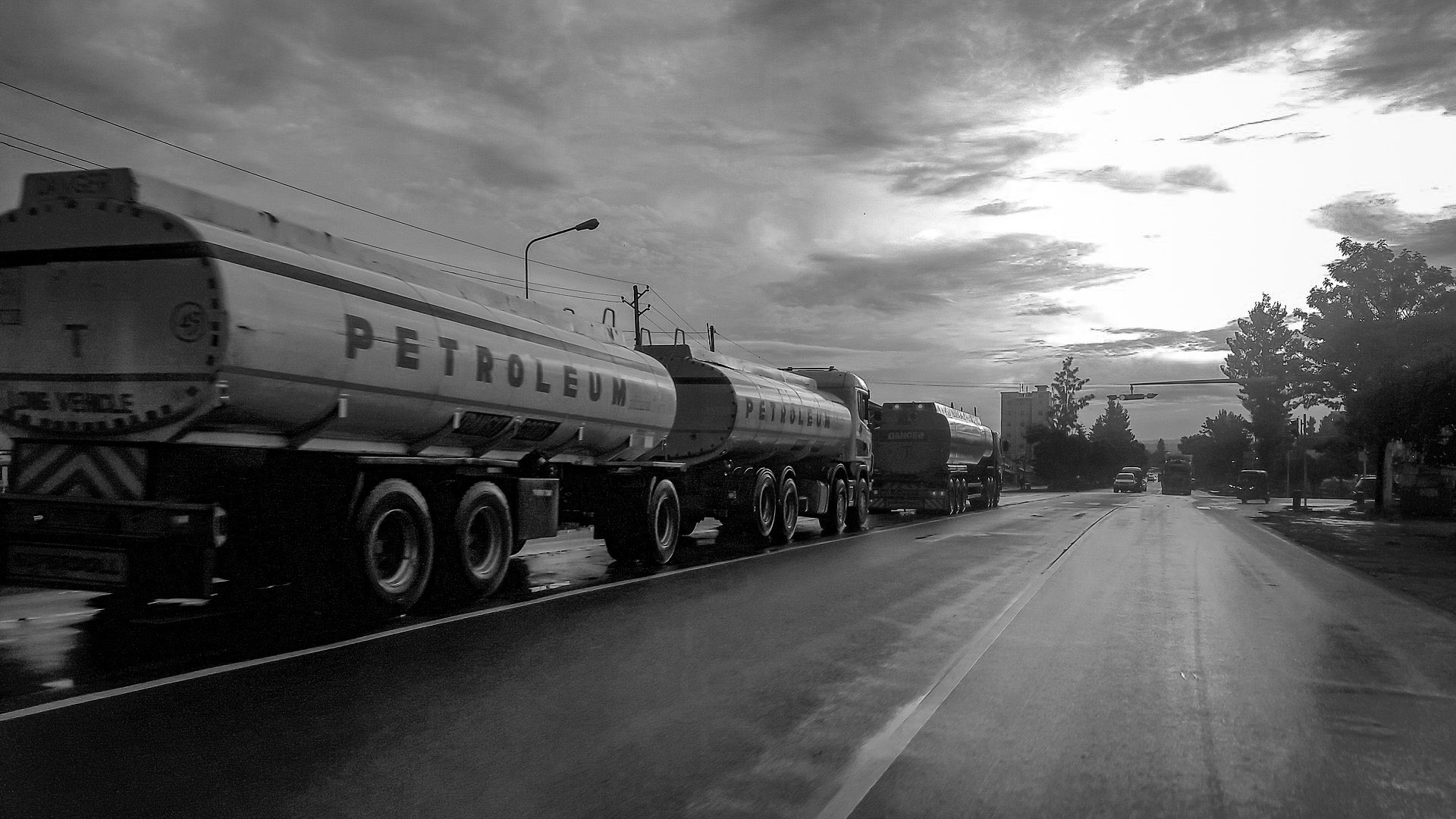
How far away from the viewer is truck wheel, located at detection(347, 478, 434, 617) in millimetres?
9031

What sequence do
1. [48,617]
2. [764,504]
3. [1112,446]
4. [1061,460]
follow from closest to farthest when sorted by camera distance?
[48,617] < [764,504] < [1061,460] < [1112,446]

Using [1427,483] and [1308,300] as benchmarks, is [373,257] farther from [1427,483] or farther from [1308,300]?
[1427,483]

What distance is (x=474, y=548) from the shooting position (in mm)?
10961

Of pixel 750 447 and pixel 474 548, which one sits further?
pixel 750 447

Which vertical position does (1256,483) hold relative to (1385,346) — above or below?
below

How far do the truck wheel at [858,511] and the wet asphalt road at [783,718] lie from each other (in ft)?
41.3

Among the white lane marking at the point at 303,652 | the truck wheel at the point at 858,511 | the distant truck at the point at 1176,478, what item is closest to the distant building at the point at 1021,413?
the distant truck at the point at 1176,478

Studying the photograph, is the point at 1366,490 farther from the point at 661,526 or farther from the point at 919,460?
the point at 661,526

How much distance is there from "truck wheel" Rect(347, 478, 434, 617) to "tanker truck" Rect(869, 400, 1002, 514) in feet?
72.9

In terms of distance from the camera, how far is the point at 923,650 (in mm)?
8406

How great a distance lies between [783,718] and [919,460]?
26.3 meters

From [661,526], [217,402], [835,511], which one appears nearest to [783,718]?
[217,402]

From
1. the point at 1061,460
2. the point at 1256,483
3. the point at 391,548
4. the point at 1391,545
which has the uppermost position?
the point at 1061,460

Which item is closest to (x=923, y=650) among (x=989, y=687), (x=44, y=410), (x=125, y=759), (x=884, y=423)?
(x=989, y=687)
